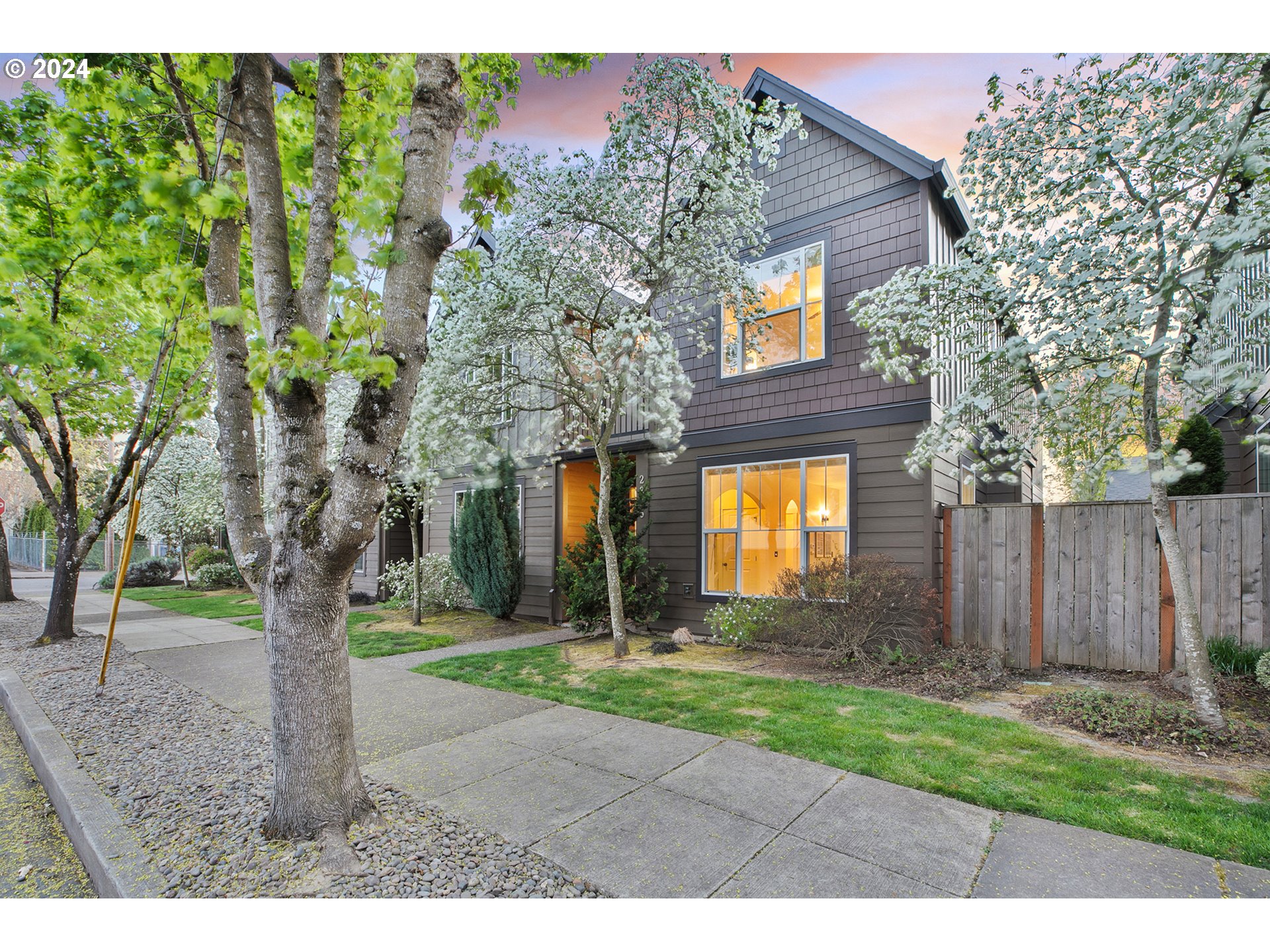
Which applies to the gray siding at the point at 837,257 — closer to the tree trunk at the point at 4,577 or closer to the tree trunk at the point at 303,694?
the tree trunk at the point at 303,694

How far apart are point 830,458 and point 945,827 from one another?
506 centimetres

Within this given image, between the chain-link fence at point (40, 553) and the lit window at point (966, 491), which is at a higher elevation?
the lit window at point (966, 491)

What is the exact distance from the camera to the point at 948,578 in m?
6.76

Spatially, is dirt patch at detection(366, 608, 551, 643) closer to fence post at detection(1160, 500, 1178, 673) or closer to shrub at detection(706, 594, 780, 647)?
shrub at detection(706, 594, 780, 647)

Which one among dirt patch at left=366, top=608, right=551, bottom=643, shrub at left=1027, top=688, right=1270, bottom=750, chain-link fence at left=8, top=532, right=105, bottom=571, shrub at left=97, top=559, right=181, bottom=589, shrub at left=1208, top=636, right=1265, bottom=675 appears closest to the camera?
shrub at left=1027, top=688, right=1270, bottom=750

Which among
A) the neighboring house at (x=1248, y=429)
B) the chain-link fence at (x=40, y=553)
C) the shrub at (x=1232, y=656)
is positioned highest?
the neighboring house at (x=1248, y=429)

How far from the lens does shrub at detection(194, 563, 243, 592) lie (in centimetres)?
1617

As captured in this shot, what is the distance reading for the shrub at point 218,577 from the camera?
1617cm

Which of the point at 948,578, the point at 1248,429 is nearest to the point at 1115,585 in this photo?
the point at 948,578

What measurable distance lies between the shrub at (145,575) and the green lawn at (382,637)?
1070cm

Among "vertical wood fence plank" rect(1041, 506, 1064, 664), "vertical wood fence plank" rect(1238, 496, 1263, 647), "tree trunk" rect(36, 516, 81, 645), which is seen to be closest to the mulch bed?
"vertical wood fence plank" rect(1041, 506, 1064, 664)

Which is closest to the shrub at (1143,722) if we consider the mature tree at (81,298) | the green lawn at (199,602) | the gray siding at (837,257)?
the gray siding at (837,257)

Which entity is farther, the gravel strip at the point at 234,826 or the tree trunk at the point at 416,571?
the tree trunk at the point at 416,571

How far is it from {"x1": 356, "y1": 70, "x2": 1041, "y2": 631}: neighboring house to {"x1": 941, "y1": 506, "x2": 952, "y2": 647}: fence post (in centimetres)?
9
